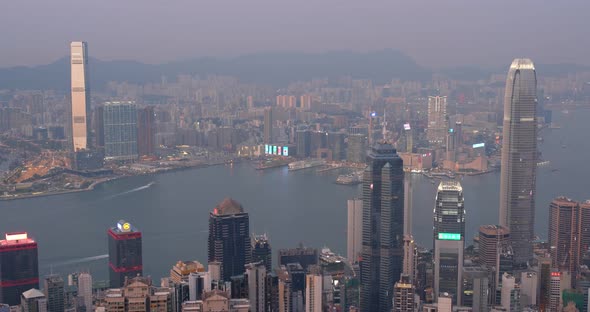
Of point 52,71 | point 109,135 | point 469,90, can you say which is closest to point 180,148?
point 109,135

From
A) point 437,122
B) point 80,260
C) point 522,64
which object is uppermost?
point 522,64

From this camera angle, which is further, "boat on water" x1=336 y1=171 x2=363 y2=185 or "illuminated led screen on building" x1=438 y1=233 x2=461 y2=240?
"boat on water" x1=336 y1=171 x2=363 y2=185

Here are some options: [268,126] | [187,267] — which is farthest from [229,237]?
[268,126]

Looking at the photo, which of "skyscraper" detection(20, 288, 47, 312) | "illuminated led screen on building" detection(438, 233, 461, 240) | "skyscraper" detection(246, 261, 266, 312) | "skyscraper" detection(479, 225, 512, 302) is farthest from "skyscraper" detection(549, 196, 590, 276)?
"skyscraper" detection(20, 288, 47, 312)

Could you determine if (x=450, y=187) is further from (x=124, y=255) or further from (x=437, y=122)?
(x=124, y=255)

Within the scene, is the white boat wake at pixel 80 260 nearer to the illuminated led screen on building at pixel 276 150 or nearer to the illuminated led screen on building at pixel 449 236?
the illuminated led screen on building at pixel 449 236

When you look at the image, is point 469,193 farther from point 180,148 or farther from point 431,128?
point 180,148

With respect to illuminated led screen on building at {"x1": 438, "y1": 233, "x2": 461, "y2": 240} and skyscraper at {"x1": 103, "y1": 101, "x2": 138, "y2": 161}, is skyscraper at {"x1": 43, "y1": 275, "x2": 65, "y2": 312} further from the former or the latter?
skyscraper at {"x1": 103, "y1": 101, "x2": 138, "y2": 161}
